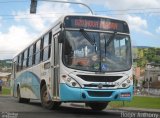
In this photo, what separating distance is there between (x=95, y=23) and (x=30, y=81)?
749 centimetres

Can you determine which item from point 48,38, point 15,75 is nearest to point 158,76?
point 15,75

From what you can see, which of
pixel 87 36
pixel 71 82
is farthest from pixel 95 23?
pixel 71 82

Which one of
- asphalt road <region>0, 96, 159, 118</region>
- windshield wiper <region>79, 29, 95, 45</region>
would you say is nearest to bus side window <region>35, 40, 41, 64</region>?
asphalt road <region>0, 96, 159, 118</region>

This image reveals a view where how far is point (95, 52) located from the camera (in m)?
17.5

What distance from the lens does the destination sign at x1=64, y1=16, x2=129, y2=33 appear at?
17.8 metres

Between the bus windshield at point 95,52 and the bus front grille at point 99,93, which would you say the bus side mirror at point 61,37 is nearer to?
the bus windshield at point 95,52

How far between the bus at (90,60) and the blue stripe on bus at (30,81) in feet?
10.0

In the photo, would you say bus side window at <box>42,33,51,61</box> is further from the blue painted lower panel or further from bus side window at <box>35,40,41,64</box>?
the blue painted lower panel

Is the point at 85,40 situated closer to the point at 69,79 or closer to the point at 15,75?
the point at 69,79

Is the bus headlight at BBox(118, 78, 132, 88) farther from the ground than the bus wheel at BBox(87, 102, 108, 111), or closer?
farther from the ground

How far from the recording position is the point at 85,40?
17547 mm

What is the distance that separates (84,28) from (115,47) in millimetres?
1332

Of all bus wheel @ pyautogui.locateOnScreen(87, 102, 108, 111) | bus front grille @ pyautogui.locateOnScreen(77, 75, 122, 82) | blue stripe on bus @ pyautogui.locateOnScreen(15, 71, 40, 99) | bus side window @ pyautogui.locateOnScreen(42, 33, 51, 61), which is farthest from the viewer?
blue stripe on bus @ pyautogui.locateOnScreen(15, 71, 40, 99)

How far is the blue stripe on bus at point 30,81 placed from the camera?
22141 mm
